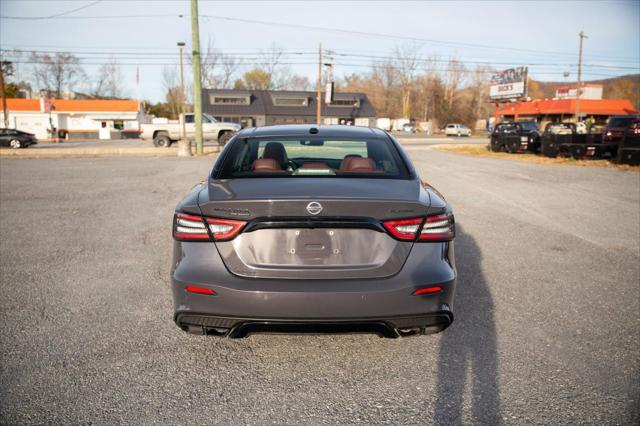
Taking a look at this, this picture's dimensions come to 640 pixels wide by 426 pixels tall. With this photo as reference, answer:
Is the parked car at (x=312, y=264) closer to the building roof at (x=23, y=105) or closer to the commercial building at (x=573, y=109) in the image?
the commercial building at (x=573, y=109)

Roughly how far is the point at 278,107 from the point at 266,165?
59946mm

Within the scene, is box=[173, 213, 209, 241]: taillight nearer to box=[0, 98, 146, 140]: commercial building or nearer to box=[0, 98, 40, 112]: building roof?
box=[0, 98, 146, 140]: commercial building

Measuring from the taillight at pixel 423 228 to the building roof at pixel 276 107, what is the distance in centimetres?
5929

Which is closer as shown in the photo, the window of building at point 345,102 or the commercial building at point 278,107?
the commercial building at point 278,107

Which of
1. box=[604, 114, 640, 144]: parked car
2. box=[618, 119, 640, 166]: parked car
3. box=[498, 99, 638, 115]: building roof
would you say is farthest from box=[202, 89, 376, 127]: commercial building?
box=[618, 119, 640, 166]: parked car

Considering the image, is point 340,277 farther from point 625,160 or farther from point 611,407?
Result: point 625,160

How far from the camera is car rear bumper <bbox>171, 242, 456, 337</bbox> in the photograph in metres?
2.48

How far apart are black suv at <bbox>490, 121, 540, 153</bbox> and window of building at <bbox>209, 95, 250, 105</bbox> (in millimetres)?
41147

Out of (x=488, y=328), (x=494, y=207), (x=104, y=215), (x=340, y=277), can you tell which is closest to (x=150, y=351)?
(x=340, y=277)

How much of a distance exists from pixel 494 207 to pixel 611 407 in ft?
→ 21.9

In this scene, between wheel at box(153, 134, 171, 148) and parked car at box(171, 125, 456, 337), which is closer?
parked car at box(171, 125, 456, 337)

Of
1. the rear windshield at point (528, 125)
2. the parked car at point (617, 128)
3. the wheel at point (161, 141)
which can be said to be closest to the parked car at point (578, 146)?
the parked car at point (617, 128)

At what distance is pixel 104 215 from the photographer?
7730 millimetres

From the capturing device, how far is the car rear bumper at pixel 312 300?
2.48m
